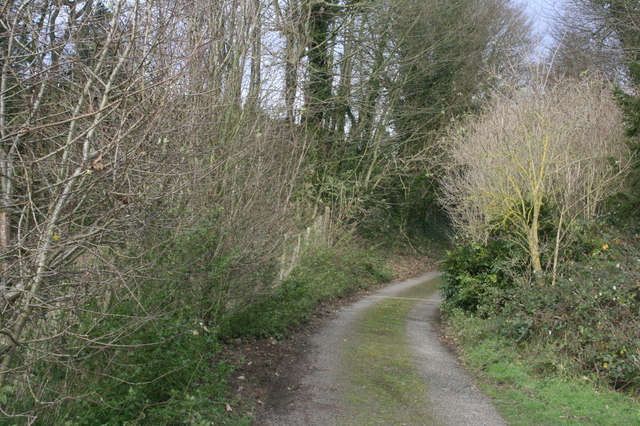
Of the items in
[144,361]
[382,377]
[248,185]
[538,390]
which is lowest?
[382,377]

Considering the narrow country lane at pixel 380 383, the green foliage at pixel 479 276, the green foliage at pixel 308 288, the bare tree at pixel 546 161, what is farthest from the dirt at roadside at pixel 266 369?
the bare tree at pixel 546 161

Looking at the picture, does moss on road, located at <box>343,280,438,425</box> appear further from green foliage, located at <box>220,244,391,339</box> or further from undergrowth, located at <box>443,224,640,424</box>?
green foliage, located at <box>220,244,391,339</box>

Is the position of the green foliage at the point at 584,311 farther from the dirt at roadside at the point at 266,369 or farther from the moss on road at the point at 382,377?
the dirt at roadside at the point at 266,369

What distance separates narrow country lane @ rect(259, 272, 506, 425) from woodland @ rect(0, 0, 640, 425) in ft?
3.17

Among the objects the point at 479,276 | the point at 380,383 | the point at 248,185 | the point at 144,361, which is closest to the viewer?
the point at 144,361

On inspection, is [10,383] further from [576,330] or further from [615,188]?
[615,188]

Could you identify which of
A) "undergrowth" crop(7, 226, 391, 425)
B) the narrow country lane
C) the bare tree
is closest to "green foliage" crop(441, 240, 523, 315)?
the bare tree

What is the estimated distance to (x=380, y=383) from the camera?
839 cm

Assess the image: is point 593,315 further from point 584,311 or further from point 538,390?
point 538,390

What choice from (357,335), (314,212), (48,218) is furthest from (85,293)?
(314,212)

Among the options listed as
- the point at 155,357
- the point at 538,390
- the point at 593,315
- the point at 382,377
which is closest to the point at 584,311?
the point at 593,315

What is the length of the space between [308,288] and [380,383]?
17.3 ft

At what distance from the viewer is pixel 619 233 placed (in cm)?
1168

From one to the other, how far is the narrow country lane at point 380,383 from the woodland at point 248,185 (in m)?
0.97
